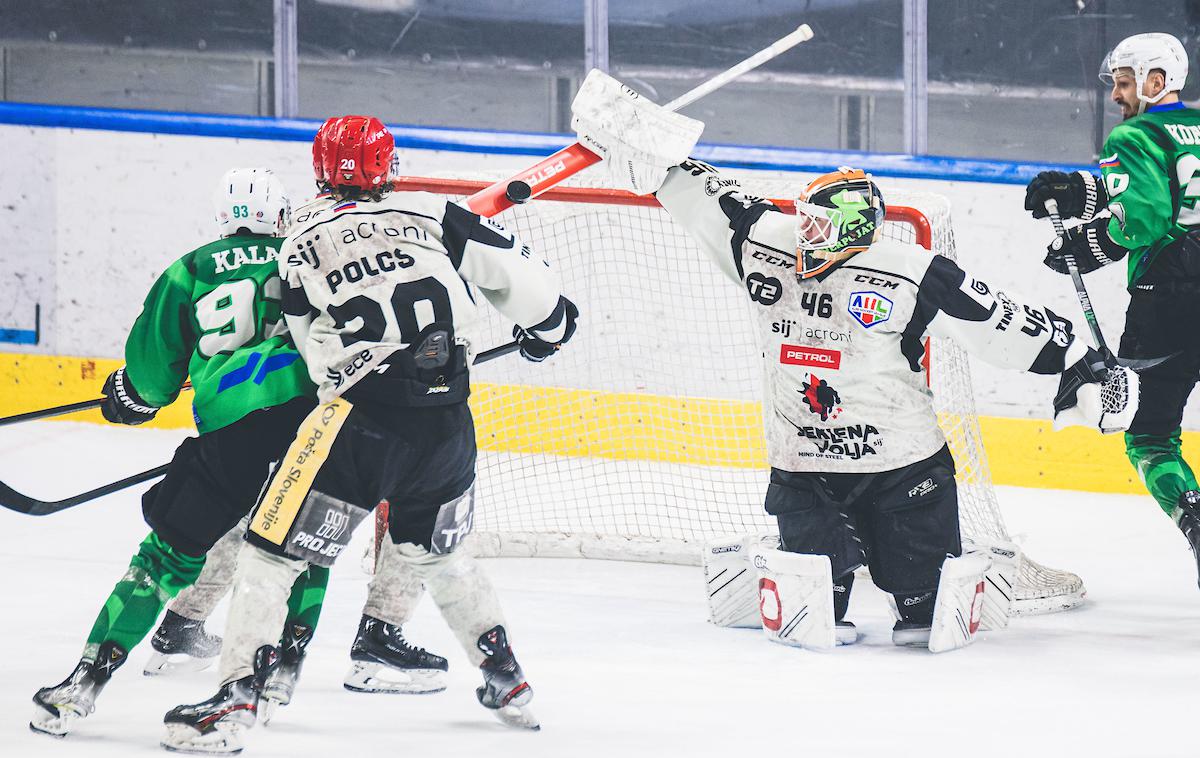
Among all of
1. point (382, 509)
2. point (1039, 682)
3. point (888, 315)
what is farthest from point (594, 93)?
point (1039, 682)

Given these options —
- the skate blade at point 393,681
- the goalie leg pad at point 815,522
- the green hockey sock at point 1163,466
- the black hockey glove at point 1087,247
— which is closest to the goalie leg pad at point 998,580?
the goalie leg pad at point 815,522

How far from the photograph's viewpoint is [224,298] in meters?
3.16

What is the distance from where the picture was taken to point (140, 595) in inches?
123

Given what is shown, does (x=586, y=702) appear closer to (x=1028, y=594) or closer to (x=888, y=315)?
(x=888, y=315)

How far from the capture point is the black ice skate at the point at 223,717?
2893 millimetres

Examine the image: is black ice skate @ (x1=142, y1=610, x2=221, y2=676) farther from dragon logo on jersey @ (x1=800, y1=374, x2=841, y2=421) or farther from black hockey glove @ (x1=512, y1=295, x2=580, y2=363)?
dragon logo on jersey @ (x1=800, y1=374, x2=841, y2=421)

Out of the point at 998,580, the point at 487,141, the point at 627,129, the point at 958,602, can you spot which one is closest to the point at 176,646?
the point at 627,129

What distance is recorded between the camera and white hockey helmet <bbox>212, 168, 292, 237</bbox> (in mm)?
3254

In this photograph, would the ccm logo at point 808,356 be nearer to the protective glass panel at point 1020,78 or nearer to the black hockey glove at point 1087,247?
the black hockey glove at point 1087,247

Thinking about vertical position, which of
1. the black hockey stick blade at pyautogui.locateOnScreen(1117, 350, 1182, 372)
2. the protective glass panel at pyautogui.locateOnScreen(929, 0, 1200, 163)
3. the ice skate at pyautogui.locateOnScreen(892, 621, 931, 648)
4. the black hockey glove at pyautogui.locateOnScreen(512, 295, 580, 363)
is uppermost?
the protective glass panel at pyautogui.locateOnScreen(929, 0, 1200, 163)

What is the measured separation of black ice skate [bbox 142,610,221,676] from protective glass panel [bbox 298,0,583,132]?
3217 mm

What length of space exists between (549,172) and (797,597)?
3.58 feet

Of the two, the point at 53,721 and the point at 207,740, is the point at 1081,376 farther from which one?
the point at 53,721

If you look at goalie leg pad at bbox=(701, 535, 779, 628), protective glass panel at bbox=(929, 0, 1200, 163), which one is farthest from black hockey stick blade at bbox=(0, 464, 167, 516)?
protective glass panel at bbox=(929, 0, 1200, 163)
